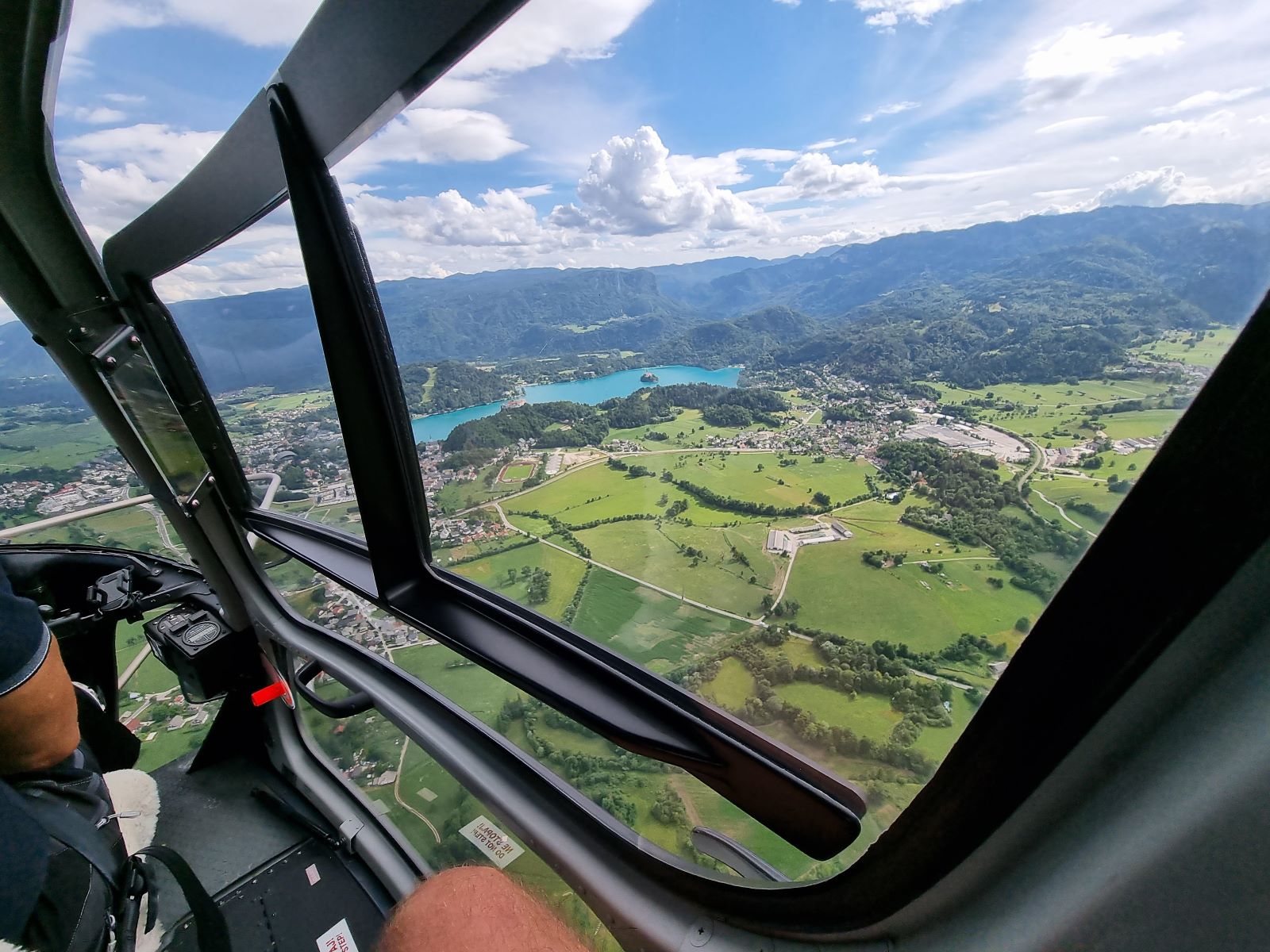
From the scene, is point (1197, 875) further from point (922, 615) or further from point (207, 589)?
point (207, 589)

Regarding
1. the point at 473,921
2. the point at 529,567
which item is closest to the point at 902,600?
the point at 473,921

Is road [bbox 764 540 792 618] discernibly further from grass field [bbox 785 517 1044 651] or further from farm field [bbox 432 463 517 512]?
farm field [bbox 432 463 517 512]

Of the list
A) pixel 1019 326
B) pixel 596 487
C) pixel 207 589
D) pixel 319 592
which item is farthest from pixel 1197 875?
pixel 207 589

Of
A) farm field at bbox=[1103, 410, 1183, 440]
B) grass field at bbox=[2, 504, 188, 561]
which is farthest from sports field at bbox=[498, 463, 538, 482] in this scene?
grass field at bbox=[2, 504, 188, 561]

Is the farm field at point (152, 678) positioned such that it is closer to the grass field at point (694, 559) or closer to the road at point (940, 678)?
the grass field at point (694, 559)

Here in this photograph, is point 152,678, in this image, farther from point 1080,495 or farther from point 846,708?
point 1080,495

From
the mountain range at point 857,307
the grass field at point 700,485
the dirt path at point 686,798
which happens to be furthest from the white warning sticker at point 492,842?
the mountain range at point 857,307
